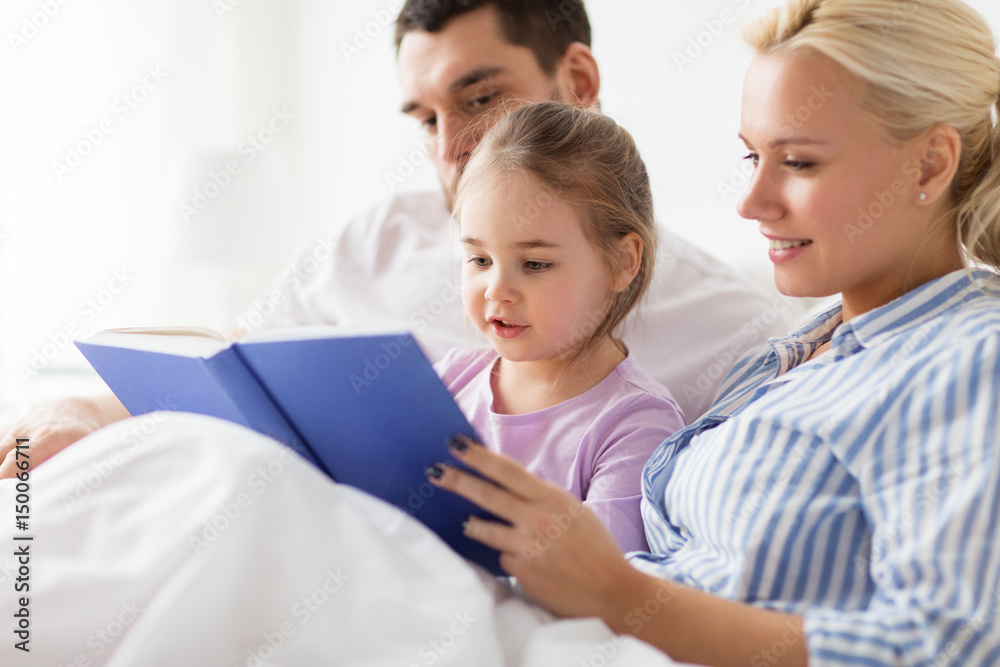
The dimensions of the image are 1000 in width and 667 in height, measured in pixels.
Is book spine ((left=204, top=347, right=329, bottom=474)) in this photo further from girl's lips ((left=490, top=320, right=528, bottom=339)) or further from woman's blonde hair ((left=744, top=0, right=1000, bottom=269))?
woman's blonde hair ((left=744, top=0, right=1000, bottom=269))

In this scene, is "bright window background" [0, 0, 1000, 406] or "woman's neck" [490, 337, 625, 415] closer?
"woman's neck" [490, 337, 625, 415]

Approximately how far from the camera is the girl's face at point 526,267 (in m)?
1.17

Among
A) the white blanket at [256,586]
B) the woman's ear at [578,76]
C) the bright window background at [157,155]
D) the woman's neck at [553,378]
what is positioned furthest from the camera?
the bright window background at [157,155]

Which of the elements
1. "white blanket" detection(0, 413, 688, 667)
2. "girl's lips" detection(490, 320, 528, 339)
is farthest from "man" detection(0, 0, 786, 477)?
"white blanket" detection(0, 413, 688, 667)

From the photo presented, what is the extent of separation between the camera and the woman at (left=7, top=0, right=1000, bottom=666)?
0.72m

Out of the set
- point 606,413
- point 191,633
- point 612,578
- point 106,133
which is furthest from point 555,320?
point 106,133

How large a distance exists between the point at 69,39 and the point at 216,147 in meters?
0.69

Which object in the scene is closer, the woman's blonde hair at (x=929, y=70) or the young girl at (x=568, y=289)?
the woman's blonde hair at (x=929, y=70)

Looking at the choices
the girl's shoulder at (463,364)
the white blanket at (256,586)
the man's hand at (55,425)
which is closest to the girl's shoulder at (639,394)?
the girl's shoulder at (463,364)

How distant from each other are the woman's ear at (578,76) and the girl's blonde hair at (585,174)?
0.47 m

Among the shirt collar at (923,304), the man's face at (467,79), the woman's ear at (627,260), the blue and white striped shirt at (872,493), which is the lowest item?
the blue and white striped shirt at (872,493)

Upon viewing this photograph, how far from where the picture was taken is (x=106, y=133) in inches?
126

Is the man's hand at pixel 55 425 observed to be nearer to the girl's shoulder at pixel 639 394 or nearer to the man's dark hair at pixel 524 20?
the girl's shoulder at pixel 639 394

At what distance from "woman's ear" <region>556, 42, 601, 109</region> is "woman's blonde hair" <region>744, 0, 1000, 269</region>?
81 centimetres
